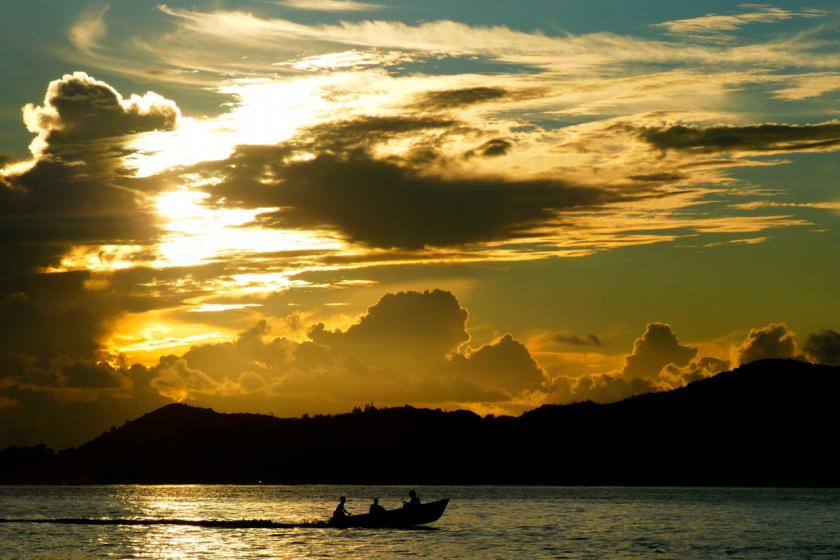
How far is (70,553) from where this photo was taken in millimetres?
106438

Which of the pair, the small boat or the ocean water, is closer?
the ocean water

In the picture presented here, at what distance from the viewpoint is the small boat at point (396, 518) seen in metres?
117

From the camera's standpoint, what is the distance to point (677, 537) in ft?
428

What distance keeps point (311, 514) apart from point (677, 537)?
77.5 metres

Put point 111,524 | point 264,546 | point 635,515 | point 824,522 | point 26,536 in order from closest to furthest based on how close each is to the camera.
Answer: point 264,546
point 26,536
point 111,524
point 824,522
point 635,515

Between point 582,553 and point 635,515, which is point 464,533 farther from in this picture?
point 635,515

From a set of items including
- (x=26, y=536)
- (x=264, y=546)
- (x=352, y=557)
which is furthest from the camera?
(x=26, y=536)

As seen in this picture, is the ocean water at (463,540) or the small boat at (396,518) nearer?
the ocean water at (463,540)

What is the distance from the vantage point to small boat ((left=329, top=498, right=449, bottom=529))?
4592 inches

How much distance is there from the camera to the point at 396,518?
119 meters

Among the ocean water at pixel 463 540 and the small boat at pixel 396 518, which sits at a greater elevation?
the small boat at pixel 396 518

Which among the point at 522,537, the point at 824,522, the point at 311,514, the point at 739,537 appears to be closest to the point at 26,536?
the point at 522,537

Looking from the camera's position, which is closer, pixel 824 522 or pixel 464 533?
pixel 464 533

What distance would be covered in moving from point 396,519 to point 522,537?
56.8 ft
